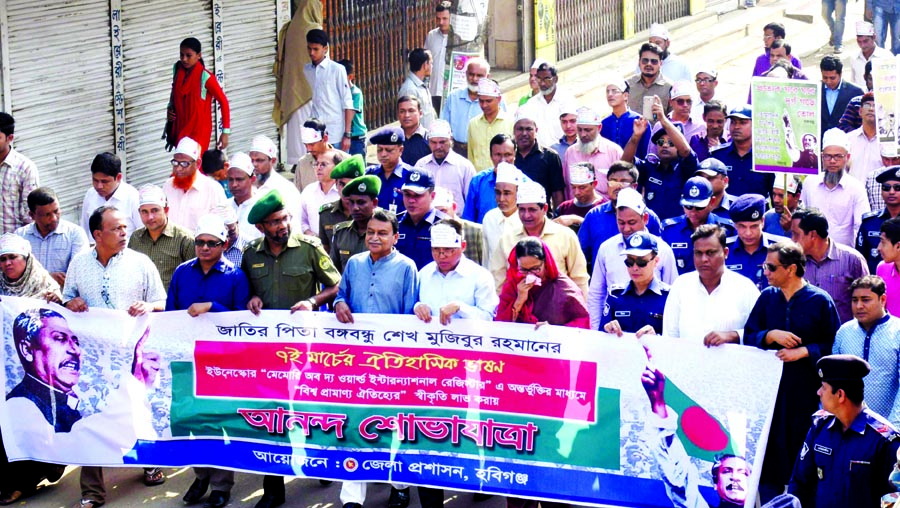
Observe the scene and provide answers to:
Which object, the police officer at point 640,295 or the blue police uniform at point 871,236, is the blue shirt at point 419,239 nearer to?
the police officer at point 640,295

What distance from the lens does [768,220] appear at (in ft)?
33.5

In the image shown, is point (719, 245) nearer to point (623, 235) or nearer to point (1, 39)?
point (623, 235)

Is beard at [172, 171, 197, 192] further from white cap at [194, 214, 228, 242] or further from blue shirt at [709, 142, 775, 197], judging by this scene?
blue shirt at [709, 142, 775, 197]

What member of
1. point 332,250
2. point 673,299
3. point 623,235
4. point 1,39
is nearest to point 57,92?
point 1,39

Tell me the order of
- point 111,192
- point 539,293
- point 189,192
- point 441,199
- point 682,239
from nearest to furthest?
1. point 539,293
2. point 682,239
3. point 441,199
4. point 111,192
5. point 189,192

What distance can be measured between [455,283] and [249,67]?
754cm

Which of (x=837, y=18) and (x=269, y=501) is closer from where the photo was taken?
(x=269, y=501)

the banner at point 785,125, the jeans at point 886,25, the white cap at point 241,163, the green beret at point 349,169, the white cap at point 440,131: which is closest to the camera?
the green beret at point 349,169

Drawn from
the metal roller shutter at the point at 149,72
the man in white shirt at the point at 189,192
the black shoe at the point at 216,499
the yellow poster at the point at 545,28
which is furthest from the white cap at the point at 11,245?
the yellow poster at the point at 545,28

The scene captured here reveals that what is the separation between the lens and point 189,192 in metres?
11.1

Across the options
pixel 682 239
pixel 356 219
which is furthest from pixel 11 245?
pixel 682 239

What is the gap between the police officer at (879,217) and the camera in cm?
957

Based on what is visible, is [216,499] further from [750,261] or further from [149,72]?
[149,72]

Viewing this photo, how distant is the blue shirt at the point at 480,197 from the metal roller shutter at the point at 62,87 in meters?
4.20
